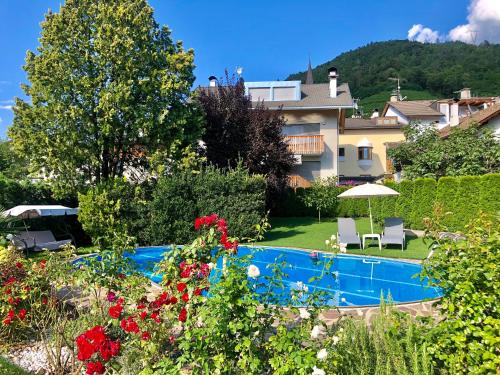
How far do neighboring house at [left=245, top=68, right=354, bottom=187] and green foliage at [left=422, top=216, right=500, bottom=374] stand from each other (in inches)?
946

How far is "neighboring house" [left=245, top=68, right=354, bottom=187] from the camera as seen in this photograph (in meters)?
27.5

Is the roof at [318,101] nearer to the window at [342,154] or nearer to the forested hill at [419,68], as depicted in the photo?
the window at [342,154]

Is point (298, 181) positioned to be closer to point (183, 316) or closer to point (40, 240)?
point (40, 240)

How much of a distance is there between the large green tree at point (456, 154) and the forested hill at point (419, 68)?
1506 inches

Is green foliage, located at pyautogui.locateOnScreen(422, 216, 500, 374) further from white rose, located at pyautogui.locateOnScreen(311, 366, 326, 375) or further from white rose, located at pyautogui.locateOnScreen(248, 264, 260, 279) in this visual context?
white rose, located at pyautogui.locateOnScreen(248, 264, 260, 279)

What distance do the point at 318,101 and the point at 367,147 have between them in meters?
13.1

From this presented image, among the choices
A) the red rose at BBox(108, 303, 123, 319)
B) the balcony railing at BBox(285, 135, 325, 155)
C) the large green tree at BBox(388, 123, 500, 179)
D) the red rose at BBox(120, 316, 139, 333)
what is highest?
the balcony railing at BBox(285, 135, 325, 155)

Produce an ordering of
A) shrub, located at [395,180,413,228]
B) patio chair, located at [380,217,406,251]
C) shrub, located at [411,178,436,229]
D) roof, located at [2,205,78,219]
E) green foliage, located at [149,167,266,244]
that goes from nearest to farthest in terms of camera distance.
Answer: patio chair, located at [380,217,406,251] → roof, located at [2,205,78,219] → green foliage, located at [149,167,266,244] → shrub, located at [411,178,436,229] → shrub, located at [395,180,413,228]

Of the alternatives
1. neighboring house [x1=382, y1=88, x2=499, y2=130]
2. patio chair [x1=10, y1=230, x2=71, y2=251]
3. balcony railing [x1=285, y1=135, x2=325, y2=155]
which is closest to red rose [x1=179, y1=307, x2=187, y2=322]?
patio chair [x1=10, y1=230, x2=71, y2=251]

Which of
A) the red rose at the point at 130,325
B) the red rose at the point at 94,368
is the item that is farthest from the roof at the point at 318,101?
the red rose at the point at 94,368

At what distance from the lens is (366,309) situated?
649cm

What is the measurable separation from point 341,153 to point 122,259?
38.1 m

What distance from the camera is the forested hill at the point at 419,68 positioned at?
5741cm

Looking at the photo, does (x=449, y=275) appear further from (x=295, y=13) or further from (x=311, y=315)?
(x=295, y=13)
